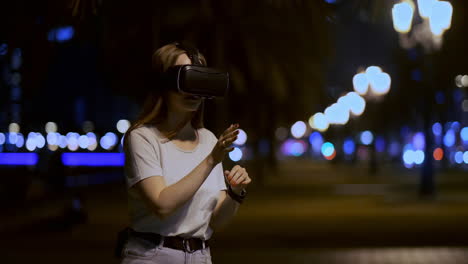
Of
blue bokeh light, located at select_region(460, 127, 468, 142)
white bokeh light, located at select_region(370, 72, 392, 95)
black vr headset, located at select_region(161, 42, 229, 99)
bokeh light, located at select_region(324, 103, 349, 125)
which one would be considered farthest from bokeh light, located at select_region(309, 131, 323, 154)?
black vr headset, located at select_region(161, 42, 229, 99)

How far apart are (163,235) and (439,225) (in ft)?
45.4

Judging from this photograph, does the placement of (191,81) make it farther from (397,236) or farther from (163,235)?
(397,236)

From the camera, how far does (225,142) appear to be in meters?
2.66

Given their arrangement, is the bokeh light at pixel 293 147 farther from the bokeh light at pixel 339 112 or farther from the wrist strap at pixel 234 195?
the wrist strap at pixel 234 195

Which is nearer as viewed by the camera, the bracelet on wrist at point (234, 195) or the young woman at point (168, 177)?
the young woman at point (168, 177)

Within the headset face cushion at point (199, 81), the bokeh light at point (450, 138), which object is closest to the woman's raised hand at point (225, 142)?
the headset face cushion at point (199, 81)

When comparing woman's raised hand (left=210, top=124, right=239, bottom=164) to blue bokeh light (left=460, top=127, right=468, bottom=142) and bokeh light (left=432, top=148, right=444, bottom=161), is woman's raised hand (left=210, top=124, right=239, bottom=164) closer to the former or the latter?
bokeh light (left=432, top=148, right=444, bottom=161)

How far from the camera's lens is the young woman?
2.84 meters

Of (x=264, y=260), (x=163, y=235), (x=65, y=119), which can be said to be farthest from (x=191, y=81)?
(x=65, y=119)

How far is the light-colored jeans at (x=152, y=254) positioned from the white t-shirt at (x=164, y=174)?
→ 0.18 feet

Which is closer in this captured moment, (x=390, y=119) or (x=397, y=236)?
(x=397, y=236)

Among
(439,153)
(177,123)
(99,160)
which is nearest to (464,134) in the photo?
(439,153)

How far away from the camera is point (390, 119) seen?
27.9 metres

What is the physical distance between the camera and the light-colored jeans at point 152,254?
2.93 metres
